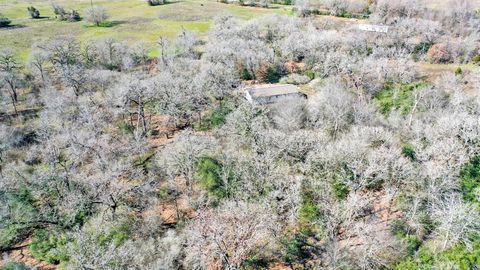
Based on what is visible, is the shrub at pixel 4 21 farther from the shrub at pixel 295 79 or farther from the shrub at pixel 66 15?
the shrub at pixel 295 79

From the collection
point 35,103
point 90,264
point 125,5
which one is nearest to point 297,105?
point 90,264

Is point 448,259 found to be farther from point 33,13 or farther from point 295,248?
point 33,13

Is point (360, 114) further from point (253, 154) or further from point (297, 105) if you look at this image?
point (253, 154)

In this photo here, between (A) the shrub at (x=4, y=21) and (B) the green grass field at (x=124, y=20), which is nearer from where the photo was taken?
(B) the green grass field at (x=124, y=20)

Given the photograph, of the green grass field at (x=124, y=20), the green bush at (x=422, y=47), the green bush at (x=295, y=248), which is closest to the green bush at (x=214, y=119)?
the green bush at (x=295, y=248)

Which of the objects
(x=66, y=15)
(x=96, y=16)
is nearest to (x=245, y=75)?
(x=96, y=16)

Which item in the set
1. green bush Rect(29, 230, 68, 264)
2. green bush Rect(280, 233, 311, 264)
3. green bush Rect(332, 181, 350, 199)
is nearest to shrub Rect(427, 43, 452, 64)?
green bush Rect(332, 181, 350, 199)

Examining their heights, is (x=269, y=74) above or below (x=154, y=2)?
below
